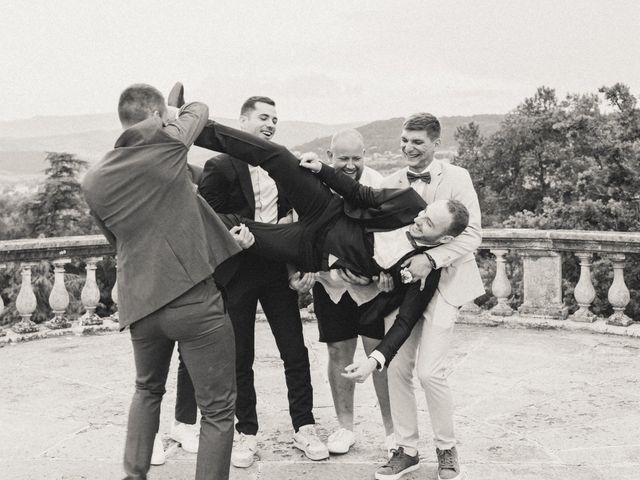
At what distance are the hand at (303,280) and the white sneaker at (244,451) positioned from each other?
0.83m

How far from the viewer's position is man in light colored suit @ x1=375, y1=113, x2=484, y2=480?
3451 millimetres

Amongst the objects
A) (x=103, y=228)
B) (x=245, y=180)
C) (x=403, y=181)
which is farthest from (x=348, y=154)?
(x=103, y=228)

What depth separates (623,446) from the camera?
3869mm

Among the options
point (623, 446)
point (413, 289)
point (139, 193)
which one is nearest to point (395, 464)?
point (413, 289)

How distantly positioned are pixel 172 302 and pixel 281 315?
105cm

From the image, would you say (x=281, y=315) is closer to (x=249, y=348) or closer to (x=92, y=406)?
(x=249, y=348)

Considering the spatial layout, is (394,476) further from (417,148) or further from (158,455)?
(417,148)

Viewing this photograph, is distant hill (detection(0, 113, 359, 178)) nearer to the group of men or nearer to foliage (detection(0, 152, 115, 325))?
foliage (detection(0, 152, 115, 325))

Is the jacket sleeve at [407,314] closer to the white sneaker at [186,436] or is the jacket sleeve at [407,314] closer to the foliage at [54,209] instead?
the white sneaker at [186,436]

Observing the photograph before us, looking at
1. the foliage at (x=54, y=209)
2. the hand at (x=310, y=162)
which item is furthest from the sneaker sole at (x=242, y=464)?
the foliage at (x=54, y=209)

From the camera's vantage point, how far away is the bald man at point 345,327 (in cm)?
379

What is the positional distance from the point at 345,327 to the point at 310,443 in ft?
2.06

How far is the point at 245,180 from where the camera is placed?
12.4ft

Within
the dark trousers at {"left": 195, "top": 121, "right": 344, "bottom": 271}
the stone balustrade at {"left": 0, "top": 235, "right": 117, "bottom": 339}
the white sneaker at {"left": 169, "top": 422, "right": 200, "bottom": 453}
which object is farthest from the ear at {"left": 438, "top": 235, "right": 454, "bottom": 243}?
the stone balustrade at {"left": 0, "top": 235, "right": 117, "bottom": 339}
